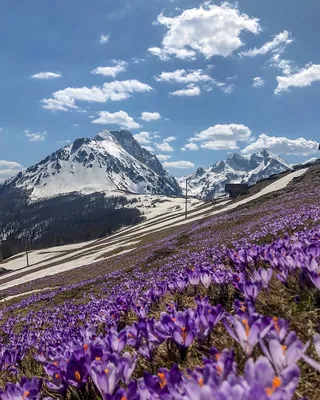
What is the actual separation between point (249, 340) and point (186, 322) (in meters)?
0.62

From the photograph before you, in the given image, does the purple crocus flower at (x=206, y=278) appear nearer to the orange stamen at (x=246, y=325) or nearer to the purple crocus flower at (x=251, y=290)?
the purple crocus flower at (x=251, y=290)

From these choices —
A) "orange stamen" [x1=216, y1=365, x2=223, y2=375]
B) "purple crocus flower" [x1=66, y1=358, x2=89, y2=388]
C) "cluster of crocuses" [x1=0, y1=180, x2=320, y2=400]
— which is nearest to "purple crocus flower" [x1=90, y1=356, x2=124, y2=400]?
"cluster of crocuses" [x1=0, y1=180, x2=320, y2=400]

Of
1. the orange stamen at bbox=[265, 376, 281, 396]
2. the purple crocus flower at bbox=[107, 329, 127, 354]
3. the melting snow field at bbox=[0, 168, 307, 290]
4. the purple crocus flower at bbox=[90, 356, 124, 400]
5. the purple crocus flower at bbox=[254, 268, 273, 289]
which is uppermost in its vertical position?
the orange stamen at bbox=[265, 376, 281, 396]

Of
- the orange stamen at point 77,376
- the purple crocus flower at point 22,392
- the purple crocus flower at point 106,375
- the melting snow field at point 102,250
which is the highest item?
the purple crocus flower at point 106,375

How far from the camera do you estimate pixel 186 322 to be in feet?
8.68

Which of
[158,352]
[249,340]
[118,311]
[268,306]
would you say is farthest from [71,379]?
[118,311]

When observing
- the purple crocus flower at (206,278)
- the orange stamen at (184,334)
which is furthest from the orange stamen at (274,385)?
the purple crocus flower at (206,278)

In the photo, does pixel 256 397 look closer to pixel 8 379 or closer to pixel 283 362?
pixel 283 362

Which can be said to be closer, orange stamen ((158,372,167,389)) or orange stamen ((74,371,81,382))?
orange stamen ((158,372,167,389))

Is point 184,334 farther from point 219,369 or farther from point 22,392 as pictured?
point 22,392

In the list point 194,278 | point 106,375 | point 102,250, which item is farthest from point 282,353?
point 102,250

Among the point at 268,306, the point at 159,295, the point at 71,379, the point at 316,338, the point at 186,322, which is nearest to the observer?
the point at 316,338

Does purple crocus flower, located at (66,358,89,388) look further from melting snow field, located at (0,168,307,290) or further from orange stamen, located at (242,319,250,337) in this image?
melting snow field, located at (0,168,307,290)

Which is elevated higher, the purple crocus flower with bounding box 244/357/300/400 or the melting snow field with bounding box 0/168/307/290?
the purple crocus flower with bounding box 244/357/300/400
